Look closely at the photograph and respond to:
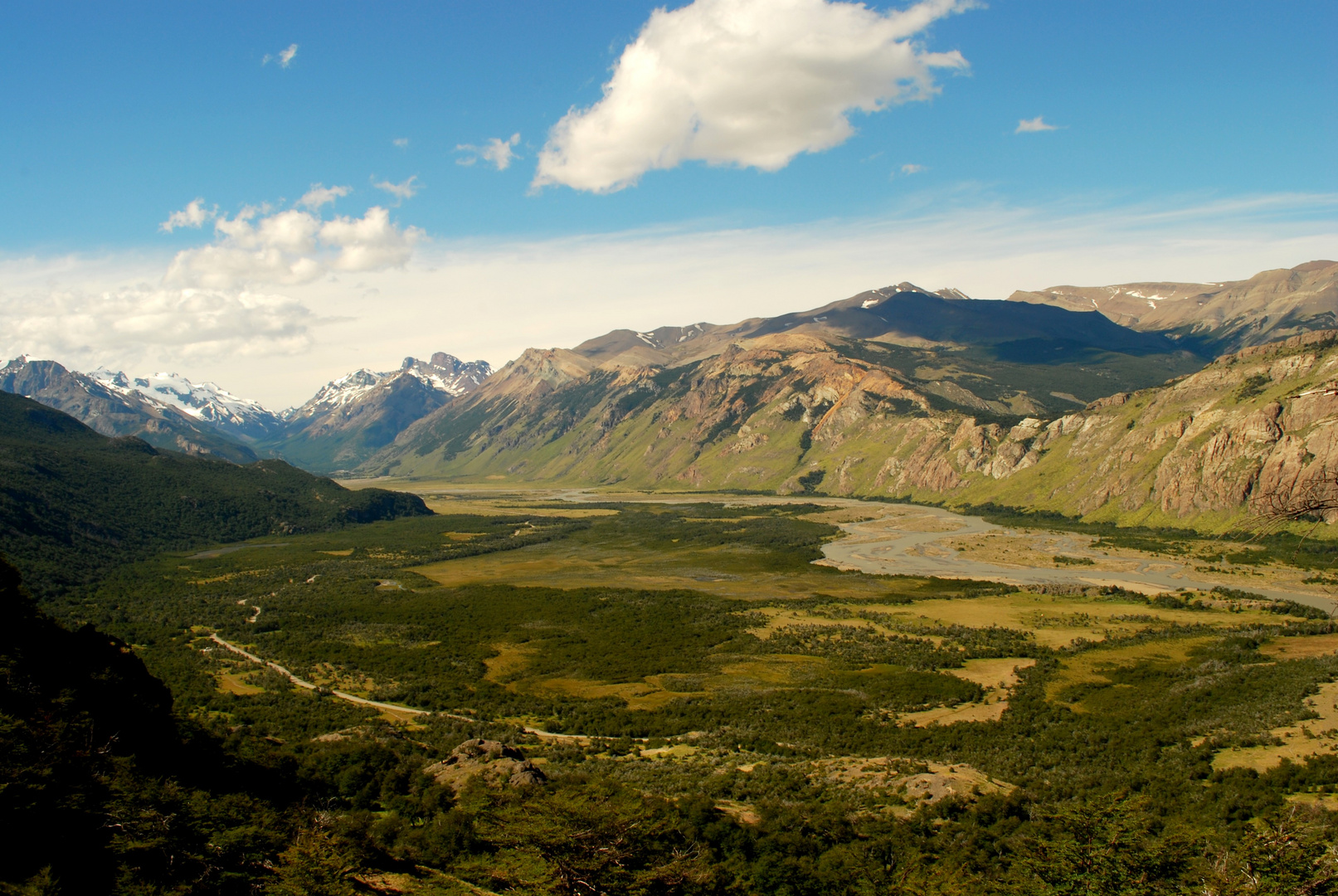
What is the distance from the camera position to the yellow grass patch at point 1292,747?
5534 cm

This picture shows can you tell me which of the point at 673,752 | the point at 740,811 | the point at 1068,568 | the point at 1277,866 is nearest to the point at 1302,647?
the point at 1068,568

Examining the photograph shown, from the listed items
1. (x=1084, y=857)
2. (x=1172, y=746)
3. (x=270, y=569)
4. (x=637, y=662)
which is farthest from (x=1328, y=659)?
(x=270, y=569)

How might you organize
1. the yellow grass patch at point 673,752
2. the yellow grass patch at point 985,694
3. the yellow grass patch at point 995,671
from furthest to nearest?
1. the yellow grass patch at point 995,671
2. the yellow grass patch at point 985,694
3. the yellow grass patch at point 673,752

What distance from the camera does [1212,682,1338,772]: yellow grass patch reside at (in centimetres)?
5534

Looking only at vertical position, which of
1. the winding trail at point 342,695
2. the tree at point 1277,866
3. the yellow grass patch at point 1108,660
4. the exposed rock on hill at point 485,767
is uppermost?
the tree at point 1277,866

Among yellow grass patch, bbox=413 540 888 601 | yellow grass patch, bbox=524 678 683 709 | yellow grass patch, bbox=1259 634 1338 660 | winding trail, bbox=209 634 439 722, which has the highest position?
yellow grass patch, bbox=1259 634 1338 660

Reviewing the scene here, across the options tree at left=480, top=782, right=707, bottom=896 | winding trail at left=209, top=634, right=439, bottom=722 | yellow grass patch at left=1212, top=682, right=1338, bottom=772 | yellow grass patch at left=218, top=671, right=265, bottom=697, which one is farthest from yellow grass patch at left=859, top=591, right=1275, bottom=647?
yellow grass patch at left=218, top=671, right=265, bottom=697

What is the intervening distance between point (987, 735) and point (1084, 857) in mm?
32858

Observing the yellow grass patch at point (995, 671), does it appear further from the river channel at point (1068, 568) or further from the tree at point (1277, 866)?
the river channel at point (1068, 568)

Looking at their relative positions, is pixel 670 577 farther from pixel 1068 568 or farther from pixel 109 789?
pixel 109 789

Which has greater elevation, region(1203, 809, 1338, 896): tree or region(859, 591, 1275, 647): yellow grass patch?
region(1203, 809, 1338, 896): tree

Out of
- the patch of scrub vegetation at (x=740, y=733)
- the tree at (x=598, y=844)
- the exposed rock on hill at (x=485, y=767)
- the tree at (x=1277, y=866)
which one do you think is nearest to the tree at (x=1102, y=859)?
the patch of scrub vegetation at (x=740, y=733)

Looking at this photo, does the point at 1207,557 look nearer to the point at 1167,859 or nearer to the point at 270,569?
the point at 1167,859

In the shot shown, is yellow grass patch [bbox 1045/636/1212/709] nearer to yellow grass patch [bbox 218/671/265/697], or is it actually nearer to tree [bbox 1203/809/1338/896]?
tree [bbox 1203/809/1338/896]
